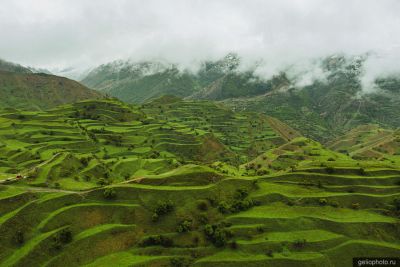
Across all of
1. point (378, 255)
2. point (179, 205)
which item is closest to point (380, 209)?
point (378, 255)

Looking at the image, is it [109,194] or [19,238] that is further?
[109,194]

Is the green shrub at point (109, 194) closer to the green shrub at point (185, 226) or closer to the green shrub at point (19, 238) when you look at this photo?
the green shrub at point (185, 226)

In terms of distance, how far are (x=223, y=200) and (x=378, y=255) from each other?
124 ft

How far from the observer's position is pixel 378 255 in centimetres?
8038

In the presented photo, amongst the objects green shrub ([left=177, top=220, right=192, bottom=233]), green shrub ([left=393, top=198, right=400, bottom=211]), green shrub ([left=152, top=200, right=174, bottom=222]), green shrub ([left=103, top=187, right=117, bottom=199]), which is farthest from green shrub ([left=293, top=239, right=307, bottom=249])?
green shrub ([left=103, top=187, right=117, bottom=199])

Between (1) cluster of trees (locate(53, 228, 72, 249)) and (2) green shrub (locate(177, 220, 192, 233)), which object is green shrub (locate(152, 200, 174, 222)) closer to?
(2) green shrub (locate(177, 220, 192, 233))

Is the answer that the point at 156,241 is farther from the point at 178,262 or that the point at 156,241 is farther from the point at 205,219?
the point at 205,219

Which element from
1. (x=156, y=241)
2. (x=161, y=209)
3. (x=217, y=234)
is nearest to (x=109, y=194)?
(x=161, y=209)

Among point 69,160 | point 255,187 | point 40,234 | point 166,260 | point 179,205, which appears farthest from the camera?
point 69,160

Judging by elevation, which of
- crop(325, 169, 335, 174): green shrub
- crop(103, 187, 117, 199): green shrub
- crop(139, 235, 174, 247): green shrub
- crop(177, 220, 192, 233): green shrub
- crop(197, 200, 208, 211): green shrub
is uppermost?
crop(103, 187, 117, 199): green shrub

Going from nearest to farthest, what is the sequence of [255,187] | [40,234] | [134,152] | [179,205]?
[40,234]
[179,205]
[255,187]
[134,152]

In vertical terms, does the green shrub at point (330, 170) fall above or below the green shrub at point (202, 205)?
above

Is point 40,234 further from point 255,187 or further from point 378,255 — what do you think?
point 378,255

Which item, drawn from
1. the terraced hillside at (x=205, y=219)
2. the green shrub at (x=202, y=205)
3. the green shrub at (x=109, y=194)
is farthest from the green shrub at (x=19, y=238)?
the green shrub at (x=202, y=205)
